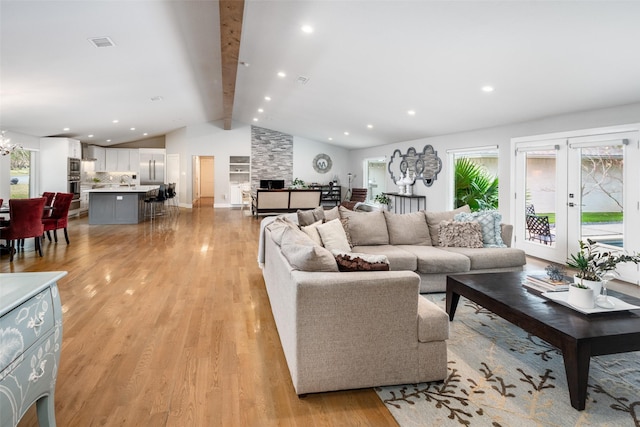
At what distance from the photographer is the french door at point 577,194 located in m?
4.48

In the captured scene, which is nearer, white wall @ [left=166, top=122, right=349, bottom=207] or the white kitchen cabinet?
the white kitchen cabinet

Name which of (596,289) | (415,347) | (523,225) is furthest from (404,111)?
(415,347)

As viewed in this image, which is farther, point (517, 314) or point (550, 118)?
point (550, 118)

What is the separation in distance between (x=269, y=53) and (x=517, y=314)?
512 cm

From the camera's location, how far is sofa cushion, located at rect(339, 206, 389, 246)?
4.33m

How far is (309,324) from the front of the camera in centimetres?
202

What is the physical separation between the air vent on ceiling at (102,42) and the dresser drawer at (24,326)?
4.16m

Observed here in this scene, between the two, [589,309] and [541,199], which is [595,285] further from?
[541,199]

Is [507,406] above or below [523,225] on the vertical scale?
below

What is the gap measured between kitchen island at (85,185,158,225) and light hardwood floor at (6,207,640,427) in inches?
151

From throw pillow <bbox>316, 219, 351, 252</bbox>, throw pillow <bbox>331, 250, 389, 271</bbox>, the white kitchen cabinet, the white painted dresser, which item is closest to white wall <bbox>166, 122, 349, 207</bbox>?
the white kitchen cabinet

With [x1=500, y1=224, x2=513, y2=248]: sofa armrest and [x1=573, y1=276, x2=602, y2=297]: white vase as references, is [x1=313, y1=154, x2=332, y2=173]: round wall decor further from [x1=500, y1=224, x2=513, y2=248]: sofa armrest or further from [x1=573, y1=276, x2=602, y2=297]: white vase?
[x1=573, y1=276, x2=602, y2=297]: white vase

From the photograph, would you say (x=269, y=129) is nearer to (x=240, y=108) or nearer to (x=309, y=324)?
(x=240, y=108)

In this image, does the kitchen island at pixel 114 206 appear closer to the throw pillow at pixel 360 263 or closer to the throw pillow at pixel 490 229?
the throw pillow at pixel 490 229
